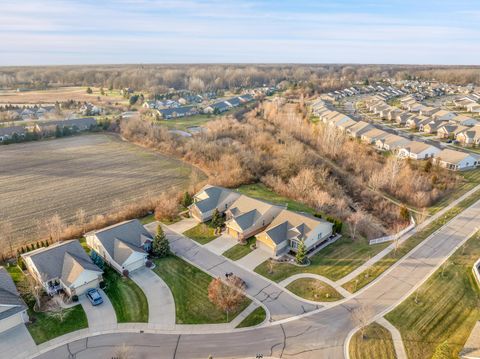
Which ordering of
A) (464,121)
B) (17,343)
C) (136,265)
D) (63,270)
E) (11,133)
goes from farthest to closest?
(464,121) → (11,133) → (136,265) → (63,270) → (17,343)

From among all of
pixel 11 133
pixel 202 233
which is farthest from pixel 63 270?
pixel 11 133

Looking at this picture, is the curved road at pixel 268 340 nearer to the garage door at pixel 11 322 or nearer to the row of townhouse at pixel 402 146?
the garage door at pixel 11 322

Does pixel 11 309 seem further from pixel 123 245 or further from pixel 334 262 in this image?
pixel 334 262

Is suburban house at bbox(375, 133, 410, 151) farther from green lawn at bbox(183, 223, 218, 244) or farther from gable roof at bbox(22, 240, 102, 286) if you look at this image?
gable roof at bbox(22, 240, 102, 286)

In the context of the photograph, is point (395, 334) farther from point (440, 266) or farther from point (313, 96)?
point (313, 96)

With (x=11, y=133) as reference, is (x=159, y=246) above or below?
below

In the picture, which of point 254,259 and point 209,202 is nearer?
point 254,259
